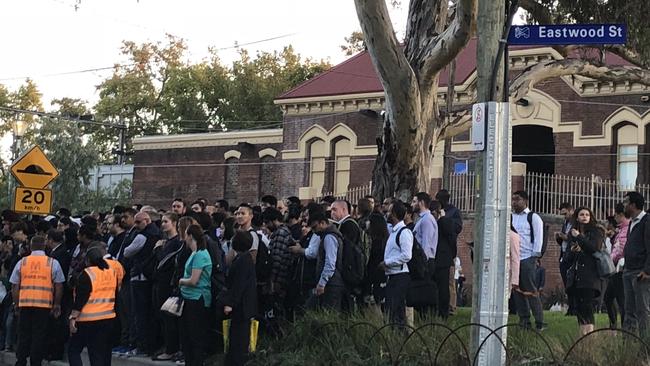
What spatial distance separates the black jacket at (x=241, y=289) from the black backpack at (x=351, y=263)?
131 cm

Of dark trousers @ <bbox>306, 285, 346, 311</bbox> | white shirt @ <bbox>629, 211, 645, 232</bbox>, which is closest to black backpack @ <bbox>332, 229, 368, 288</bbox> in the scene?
dark trousers @ <bbox>306, 285, 346, 311</bbox>

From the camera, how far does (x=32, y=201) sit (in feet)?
65.7

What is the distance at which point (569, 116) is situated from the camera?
34.2 meters

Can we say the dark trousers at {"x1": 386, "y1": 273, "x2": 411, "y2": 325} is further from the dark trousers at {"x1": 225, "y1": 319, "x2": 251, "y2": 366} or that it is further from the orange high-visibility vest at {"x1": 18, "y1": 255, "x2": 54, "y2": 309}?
the orange high-visibility vest at {"x1": 18, "y1": 255, "x2": 54, "y2": 309}

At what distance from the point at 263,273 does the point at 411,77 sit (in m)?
5.40

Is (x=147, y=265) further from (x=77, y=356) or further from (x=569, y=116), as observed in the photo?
(x=569, y=116)

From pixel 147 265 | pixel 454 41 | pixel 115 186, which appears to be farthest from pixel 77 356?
pixel 115 186

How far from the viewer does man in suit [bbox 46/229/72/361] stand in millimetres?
14648

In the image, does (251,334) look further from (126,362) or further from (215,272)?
(126,362)

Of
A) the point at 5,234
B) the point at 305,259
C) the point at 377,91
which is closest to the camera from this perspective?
the point at 305,259

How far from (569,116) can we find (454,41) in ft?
59.6

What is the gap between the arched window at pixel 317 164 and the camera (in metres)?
41.5

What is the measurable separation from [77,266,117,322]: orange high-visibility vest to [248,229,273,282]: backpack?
76.3 inches

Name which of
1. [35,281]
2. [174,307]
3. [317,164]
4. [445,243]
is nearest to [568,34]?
[445,243]
